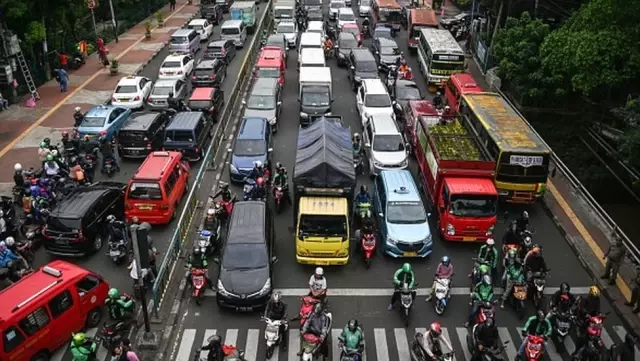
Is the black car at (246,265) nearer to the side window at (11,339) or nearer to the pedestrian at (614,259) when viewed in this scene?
the side window at (11,339)

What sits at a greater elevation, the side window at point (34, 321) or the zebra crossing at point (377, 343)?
the side window at point (34, 321)

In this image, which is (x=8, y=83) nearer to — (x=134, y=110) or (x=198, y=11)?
(x=134, y=110)

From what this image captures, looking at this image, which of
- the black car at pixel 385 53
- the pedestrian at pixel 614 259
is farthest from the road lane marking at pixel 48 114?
the pedestrian at pixel 614 259

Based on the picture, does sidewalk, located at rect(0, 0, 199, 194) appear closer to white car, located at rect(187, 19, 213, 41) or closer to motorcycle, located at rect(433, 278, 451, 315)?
white car, located at rect(187, 19, 213, 41)

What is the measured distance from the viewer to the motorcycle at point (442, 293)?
1502 cm

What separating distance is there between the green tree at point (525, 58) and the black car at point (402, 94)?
440 cm

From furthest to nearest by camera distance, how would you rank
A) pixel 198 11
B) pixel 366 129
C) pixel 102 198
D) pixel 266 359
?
pixel 198 11 → pixel 366 129 → pixel 102 198 → pixel 266 359

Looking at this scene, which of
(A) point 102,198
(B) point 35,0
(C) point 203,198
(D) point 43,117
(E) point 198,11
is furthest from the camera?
(E) point 198,11

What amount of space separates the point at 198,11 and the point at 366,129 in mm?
32826

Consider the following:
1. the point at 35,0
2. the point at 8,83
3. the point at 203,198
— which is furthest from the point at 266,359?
the point at 35,0

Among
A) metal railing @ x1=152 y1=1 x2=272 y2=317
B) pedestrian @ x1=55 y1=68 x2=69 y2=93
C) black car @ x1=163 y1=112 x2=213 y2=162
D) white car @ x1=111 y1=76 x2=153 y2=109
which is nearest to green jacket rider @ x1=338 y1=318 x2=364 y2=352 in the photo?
metal railing @ x1=152 y1=1 x2=272 y2=317

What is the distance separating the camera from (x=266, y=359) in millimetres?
13461

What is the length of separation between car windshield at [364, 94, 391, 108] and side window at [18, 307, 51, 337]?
17659 millimetres

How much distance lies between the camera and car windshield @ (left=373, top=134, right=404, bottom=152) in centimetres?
2273
